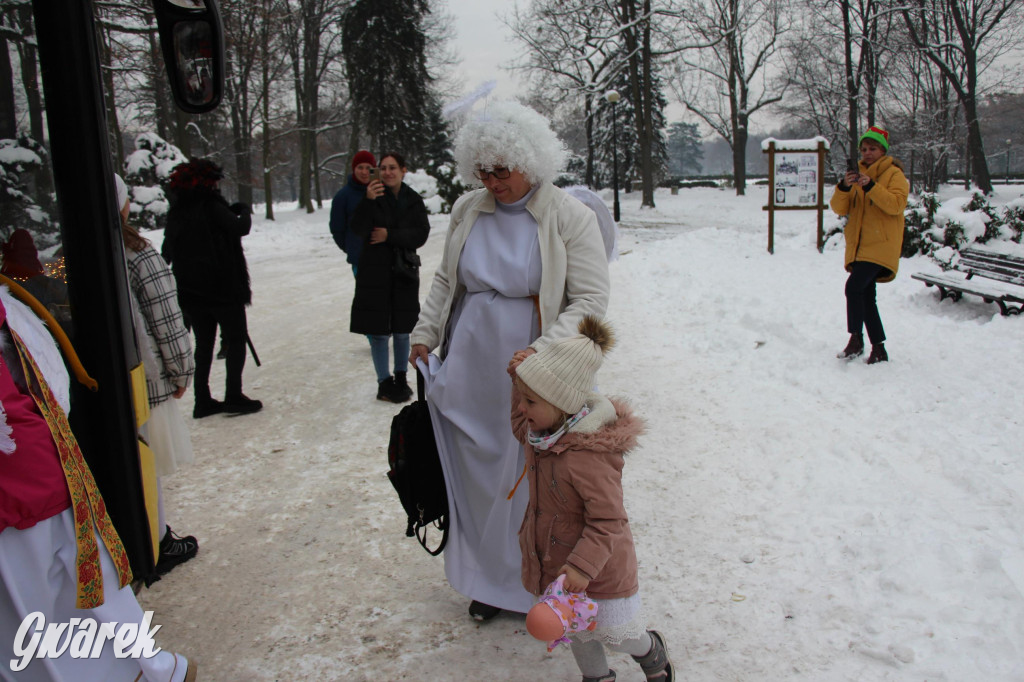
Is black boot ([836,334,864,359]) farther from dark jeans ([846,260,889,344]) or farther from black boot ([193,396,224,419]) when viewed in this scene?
black boot ([193,396,224,419])

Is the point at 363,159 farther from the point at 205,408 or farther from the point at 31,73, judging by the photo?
the point at 31,73

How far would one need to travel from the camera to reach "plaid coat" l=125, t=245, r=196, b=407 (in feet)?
11.4

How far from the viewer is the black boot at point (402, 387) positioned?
6.25 metres

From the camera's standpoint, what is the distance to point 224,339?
6.05 metres

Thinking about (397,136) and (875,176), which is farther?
(397,136)

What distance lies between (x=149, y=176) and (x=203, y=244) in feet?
55.4

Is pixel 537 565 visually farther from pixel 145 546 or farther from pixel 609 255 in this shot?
pixel 609 255

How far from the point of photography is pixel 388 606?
3385 mm

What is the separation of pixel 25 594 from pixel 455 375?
1616 millimetres

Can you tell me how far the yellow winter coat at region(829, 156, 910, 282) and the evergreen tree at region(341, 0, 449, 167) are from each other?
92.6ft

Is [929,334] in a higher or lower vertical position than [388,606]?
higher

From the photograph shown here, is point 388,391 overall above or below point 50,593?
below

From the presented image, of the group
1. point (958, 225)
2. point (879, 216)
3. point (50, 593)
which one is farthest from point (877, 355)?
point (958, 225)

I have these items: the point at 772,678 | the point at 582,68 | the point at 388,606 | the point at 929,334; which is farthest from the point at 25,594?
the point at 582,68
